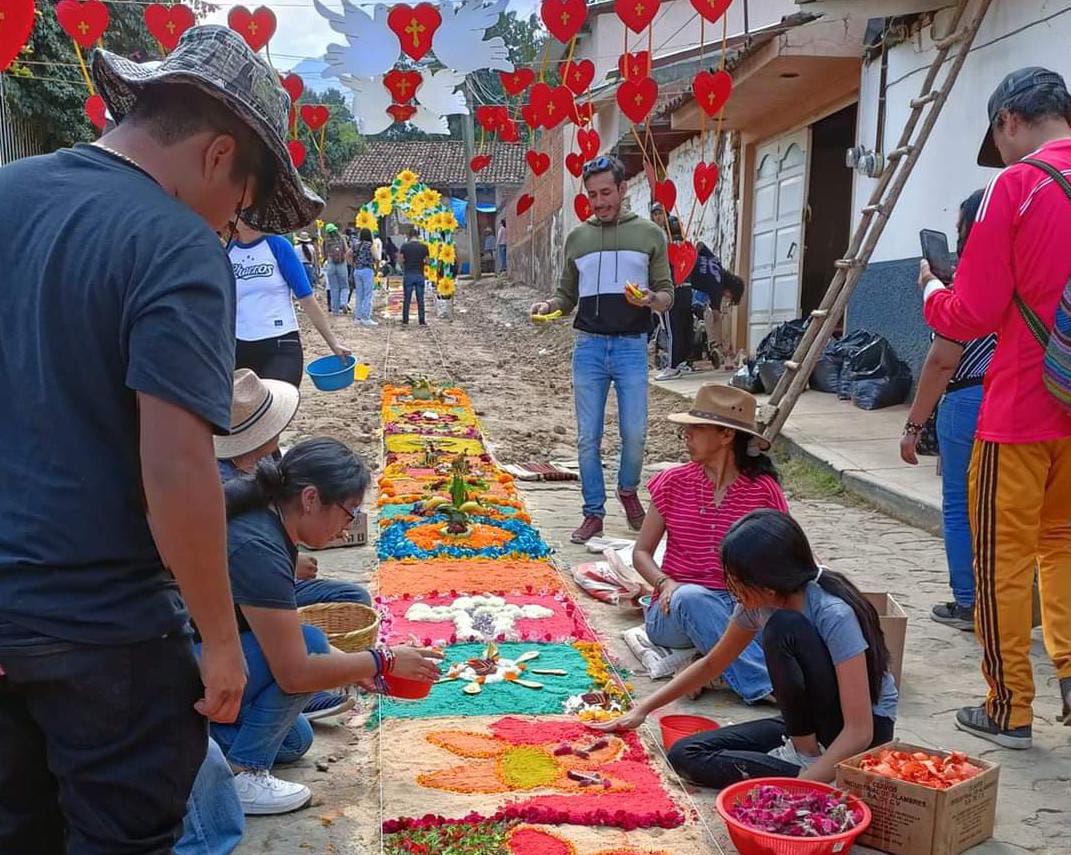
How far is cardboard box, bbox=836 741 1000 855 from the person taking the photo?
2.60 meters

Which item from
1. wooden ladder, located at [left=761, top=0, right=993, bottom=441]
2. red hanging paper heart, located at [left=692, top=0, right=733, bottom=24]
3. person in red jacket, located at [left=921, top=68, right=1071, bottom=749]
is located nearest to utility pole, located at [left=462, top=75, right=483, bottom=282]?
red hanging paper heart, located at [left=692, top=0, right=733, bottom=24]

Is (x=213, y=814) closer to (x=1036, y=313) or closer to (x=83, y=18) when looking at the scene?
(x=1036, y=313)

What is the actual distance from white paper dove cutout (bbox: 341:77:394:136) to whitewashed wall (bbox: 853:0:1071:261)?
635 centimetres

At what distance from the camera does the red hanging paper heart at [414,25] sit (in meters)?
10.4

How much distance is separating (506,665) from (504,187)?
3889cm

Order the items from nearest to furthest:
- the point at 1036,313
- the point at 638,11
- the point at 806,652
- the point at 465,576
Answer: the point at 806,652 → the point at 1036,313 → the point at 465,576 → the point at 638,11

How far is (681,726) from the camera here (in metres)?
3.42

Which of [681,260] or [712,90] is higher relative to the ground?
[712,90]

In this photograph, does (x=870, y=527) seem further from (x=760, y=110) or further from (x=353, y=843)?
(x=760, y=110)

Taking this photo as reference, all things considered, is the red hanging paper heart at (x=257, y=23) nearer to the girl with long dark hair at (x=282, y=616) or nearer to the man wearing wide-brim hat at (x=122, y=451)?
the girl with long dark hair at (x=282, y=616)

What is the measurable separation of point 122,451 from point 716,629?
8.50ft

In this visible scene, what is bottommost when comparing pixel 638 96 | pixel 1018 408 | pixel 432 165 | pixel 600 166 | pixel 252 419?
pixel 252 419

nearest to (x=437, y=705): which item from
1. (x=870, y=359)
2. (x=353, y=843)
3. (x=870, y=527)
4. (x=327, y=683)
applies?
(x=353, y=843)

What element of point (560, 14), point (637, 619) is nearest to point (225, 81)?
point (637, 619)
